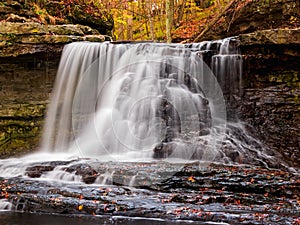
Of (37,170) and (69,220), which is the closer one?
(69,220)

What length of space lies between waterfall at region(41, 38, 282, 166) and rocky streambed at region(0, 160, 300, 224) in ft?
6.42

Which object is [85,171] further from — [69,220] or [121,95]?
[121,95]

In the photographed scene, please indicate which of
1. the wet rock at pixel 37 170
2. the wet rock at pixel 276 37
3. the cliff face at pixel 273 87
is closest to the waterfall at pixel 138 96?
the cliff face at pixel 273 87

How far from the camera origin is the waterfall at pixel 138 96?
761cm

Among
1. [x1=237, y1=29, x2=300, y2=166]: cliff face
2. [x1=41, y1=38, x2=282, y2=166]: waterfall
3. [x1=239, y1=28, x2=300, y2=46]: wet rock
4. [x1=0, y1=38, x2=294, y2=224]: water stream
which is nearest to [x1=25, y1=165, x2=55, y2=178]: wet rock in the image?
[x1=0, y1=38, x2=294, y2=224]: water stream

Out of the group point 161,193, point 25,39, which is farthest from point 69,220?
point 25,39

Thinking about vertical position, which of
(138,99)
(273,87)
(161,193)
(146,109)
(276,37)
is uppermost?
(276,37)

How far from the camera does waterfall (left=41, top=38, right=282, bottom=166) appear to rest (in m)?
7.61

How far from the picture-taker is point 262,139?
7.70m

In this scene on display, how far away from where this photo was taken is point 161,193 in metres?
4.73

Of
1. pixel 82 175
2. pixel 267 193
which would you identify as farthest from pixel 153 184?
pixel 267 193

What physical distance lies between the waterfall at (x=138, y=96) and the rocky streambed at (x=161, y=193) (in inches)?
77.0

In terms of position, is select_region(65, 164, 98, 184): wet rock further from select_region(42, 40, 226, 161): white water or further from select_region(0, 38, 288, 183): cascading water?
select_region(42, 40, 226, 161): white water

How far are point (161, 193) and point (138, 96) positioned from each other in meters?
3.71
